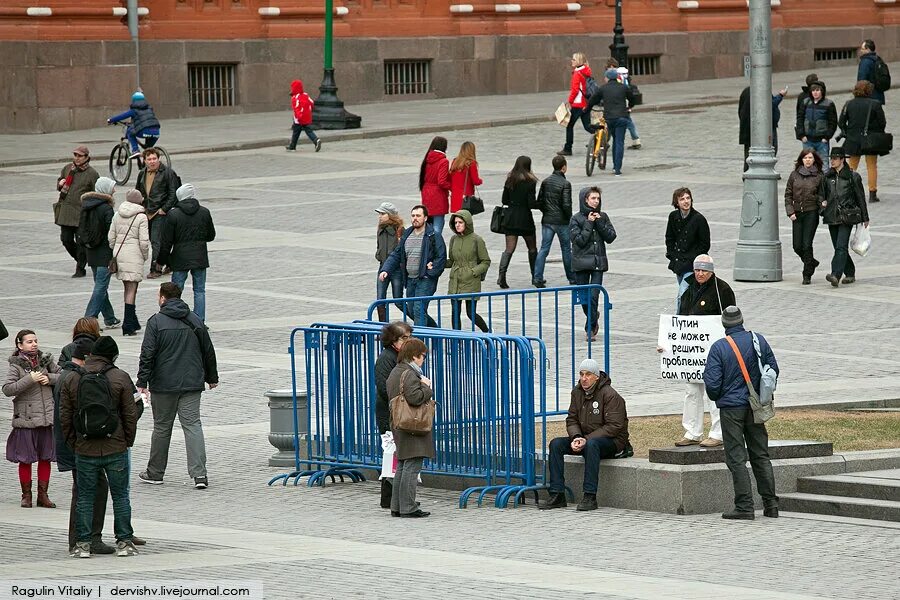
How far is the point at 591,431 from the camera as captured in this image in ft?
44.2

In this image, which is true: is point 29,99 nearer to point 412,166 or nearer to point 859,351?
point 412,166

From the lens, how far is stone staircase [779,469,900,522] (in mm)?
12867

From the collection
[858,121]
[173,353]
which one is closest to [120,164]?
[858,121]

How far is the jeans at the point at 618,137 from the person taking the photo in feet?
102

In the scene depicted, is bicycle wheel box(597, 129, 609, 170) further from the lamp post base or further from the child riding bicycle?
the lamp post base

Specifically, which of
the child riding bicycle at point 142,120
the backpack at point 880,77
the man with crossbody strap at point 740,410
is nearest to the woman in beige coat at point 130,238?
the man with crossbody strap at point 740,410

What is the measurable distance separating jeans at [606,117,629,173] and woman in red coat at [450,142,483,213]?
7.58 meters

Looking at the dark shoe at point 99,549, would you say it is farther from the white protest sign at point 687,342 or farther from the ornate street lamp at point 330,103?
the ornate street lamp at point 330,103

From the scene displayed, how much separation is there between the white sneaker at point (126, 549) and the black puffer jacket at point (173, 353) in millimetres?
2499

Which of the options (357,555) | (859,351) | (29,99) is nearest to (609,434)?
(357,555)

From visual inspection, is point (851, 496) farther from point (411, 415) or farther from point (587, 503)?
point (411, 415)

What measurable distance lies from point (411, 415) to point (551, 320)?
6.25 m

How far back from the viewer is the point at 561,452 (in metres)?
13.5

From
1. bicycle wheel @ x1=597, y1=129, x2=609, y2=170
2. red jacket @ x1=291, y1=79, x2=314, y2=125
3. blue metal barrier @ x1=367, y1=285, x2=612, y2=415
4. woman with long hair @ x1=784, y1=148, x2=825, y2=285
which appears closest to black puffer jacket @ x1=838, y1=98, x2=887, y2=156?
bicycle wheel @ x1=597, y1=129, x2=609, y2=170
